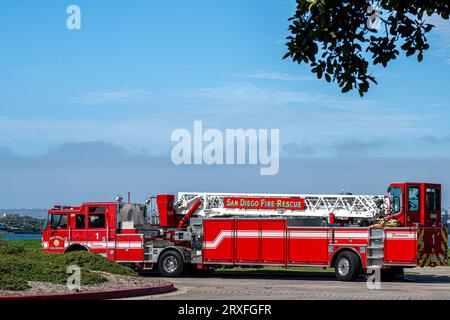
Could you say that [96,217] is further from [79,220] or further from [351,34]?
[351,34]

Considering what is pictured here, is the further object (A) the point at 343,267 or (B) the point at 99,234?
(B) the point at 99,234

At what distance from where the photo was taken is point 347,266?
28.8 m

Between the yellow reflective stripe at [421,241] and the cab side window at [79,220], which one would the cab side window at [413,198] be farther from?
the cab side window at [79,220]

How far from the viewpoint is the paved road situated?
72.5ft

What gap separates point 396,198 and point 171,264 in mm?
8471

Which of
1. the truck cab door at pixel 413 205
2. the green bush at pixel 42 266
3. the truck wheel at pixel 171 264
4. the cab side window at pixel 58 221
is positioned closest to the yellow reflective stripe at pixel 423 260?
the truck cab door at pixel 413 205

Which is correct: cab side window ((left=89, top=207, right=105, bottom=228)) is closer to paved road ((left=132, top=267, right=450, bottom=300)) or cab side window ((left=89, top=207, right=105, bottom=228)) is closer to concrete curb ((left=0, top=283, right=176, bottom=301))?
paved road ((left=132, top=267, right=450, bottom=300))

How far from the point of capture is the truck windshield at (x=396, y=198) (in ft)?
98.2

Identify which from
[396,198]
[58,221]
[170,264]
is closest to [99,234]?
[58,221]

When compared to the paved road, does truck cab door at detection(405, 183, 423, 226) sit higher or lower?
higher

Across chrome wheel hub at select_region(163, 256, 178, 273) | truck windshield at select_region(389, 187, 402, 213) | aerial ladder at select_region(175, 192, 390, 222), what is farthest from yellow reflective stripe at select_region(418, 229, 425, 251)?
chrome wheel hub at select_region(163, 256, 178, 273)

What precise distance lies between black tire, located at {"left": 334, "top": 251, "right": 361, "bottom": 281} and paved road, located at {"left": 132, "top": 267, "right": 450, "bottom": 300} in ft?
1.27

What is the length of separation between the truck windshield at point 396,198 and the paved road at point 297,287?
2.56 m
